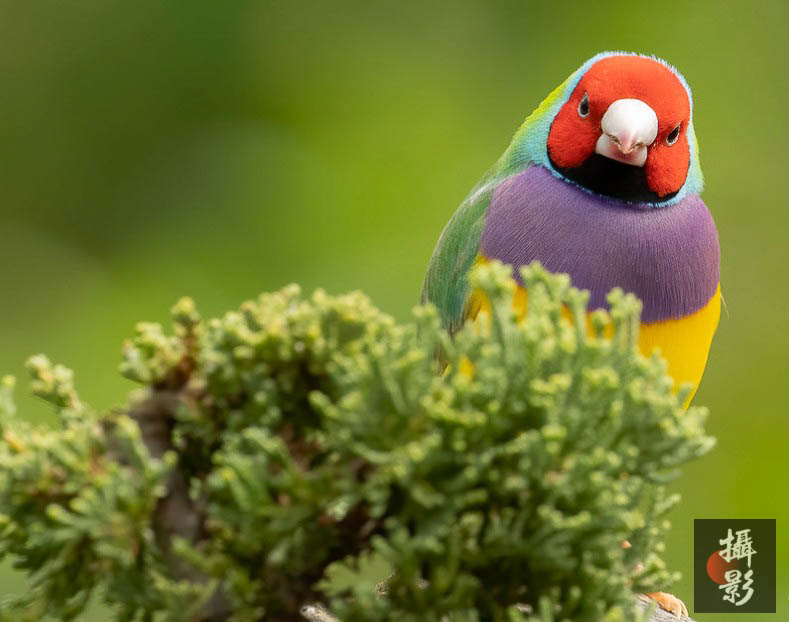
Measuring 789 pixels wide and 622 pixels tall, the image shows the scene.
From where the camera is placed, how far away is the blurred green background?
290 cm

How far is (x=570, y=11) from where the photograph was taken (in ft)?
10.5

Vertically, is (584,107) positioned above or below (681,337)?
above

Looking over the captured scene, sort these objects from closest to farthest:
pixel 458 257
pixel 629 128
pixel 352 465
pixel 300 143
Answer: pixel 352 465
pixel 629 128
pixel 458 257
pixel 300 143

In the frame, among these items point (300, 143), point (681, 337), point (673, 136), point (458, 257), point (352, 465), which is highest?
point (300, 143)

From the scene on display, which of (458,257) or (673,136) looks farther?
(458,257)

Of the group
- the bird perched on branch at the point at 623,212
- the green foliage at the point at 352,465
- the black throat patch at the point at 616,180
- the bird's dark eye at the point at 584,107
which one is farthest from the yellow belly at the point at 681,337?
the green foliage at the point at 352,465

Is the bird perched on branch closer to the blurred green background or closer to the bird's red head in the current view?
the bird's red head

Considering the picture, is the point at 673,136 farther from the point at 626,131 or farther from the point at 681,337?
the point at 681,337

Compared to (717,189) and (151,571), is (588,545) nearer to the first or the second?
(151,571)

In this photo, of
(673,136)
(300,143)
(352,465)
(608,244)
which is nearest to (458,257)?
(608,244)

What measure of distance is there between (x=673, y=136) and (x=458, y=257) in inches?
13.9

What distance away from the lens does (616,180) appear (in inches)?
61.2

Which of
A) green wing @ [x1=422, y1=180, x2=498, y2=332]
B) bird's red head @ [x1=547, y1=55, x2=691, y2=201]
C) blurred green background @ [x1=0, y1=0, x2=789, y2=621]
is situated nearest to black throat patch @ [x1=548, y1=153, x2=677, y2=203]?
bird's red head @ [x1=547, y1=55, x2=691, y2=201]

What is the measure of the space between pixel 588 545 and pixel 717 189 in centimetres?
241
